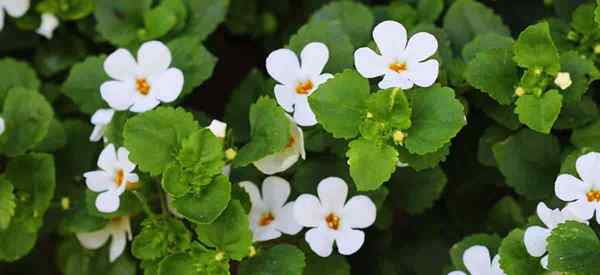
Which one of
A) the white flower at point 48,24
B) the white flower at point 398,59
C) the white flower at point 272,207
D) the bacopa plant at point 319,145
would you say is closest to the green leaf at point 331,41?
the bacopa plant at point 319,145

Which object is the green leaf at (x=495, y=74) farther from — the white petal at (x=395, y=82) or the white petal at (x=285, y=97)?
the white petal at (x=285, y=97)

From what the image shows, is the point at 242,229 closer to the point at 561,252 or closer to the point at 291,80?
the point at 291,80

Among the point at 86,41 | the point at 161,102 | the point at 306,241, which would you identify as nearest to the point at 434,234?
the point at 306,241

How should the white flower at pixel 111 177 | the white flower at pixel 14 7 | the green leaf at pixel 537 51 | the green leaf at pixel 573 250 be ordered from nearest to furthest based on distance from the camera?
1. the green leaf at pixel 573 250
2. the green leaf at pixel 537 51
3. the white flower at pixel 111 177
4. the white flower at pixel 14 7

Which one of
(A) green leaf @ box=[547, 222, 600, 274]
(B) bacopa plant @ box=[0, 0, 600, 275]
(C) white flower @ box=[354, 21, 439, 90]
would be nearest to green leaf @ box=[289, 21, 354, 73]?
(B) bacopa plant @ box=[0, 0, 600, 275]

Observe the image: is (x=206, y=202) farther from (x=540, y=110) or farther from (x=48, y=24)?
(x=48, y=24)

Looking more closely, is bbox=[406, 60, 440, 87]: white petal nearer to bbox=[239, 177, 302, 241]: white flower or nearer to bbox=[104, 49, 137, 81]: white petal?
bbox=[239, 177, 302, 241]: white flower
